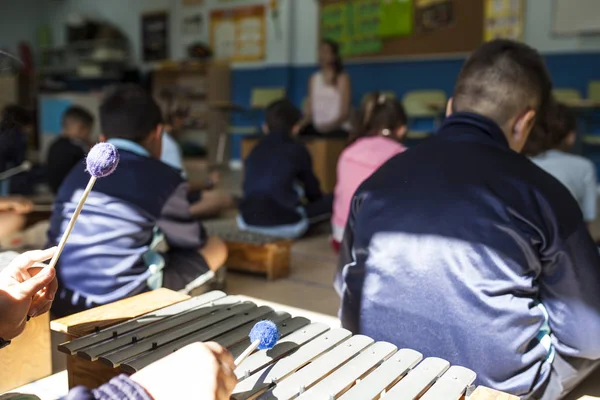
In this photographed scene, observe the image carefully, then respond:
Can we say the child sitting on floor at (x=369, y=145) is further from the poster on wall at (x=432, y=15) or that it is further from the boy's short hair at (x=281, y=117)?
the poster on wall at (x=432, y=15)

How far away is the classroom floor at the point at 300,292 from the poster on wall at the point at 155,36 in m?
7.62

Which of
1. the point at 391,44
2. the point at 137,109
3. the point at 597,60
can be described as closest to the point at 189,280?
the point at 137,109

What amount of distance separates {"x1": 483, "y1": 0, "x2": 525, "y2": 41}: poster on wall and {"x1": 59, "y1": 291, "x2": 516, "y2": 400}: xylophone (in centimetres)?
619

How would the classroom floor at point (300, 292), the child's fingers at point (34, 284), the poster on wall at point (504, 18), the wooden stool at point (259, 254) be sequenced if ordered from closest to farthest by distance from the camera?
the child's fingers at point (34, 284)
the classroom floor at point (300, 292)
the wooden stool at point (259, 254)
the poster on wall at point (504, 18)

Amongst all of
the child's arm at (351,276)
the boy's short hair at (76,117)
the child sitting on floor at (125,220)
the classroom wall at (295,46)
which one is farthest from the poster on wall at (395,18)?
the child's arm at (351,276)

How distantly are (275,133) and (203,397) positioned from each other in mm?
3200

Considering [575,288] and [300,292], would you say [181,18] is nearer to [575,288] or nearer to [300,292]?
[300,292]

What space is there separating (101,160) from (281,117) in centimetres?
302

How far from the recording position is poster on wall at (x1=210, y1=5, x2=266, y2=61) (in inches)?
378

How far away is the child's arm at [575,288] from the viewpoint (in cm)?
151

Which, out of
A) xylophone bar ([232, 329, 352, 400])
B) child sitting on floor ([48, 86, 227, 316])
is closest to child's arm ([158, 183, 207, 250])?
child sitting on floor ([48, 86, 227, 316])

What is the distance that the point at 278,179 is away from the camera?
4.02 meters

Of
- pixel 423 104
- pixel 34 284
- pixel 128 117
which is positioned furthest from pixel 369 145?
pixel 423 104

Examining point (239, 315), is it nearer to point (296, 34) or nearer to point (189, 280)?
point (189, 280)
